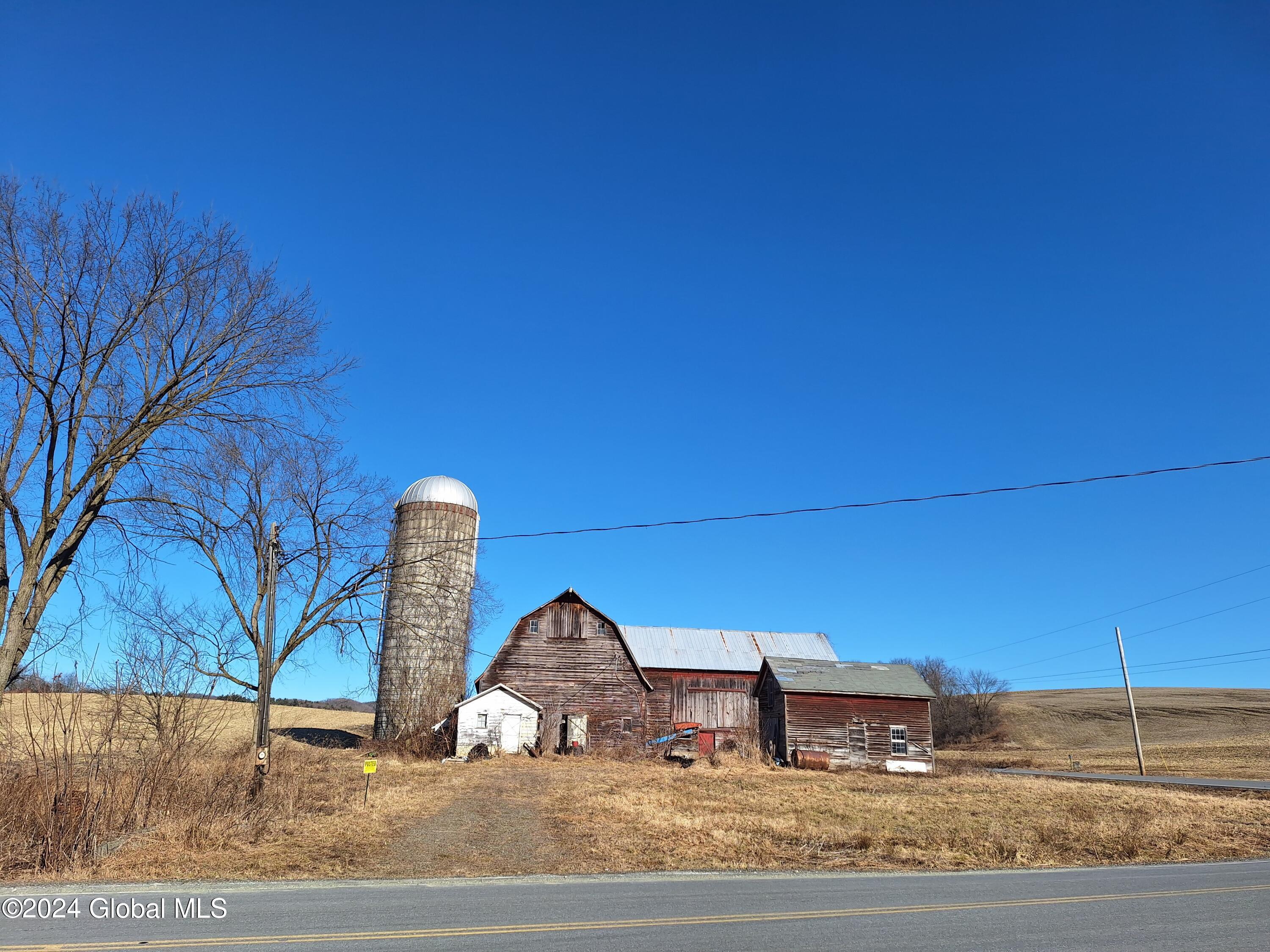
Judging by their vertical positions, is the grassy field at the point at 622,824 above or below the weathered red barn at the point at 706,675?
below

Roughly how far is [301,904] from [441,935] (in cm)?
221

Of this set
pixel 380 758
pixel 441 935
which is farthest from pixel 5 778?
pixel 380 758

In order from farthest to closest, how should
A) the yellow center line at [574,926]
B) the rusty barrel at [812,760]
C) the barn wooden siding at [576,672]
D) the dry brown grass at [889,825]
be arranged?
1. the barn wooden siding at [576,672]
2. the rusty barrel at [812,760]
3. the dry brown grass at [889,825]
4. the yellow center line at [574,926]

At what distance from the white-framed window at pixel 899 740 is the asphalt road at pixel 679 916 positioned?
1040 inches

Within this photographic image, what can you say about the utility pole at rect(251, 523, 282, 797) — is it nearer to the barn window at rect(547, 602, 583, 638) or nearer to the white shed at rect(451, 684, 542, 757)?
the white shed at rect(451, 684, 542, 757)

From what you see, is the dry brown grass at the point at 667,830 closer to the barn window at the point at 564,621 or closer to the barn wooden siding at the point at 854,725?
the barn wooden siding at the point at 854,725

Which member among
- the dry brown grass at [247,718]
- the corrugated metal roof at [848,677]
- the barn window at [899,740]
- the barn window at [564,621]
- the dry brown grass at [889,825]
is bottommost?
the dry brown grass at [889,825]

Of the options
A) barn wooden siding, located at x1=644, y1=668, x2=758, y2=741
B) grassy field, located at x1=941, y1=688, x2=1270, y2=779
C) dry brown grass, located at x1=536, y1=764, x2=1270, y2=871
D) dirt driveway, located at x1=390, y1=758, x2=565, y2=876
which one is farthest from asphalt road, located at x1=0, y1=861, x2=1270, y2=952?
barn wooden siding, located at x1=644, y1=668, x2=758, y2=741

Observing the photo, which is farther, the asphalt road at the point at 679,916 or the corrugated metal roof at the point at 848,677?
the corrugated metal roof at the point at 848,677

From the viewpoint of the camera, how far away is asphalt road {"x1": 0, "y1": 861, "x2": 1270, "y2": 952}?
6.94 meters

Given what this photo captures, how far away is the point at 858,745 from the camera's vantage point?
119ft

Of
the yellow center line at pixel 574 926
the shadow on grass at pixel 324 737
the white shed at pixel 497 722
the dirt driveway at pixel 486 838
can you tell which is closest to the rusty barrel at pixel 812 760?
the white shed at pixel 497 722

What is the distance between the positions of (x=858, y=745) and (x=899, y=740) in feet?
6.25

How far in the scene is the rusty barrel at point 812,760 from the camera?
34938 mm
